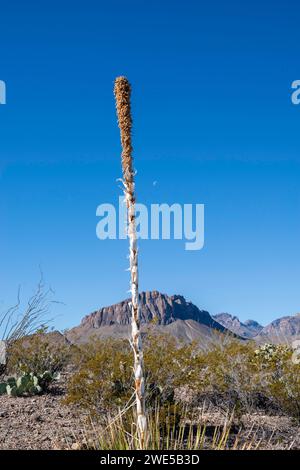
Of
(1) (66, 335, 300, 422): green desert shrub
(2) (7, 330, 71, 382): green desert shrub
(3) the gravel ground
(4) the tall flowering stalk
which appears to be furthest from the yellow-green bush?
(4) the tall flowering stalk

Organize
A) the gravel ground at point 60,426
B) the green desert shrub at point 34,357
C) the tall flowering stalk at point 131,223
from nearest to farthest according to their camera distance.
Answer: the tall flowering stalk at point 131,223 → the gravel ground at point 60,426 → the green desert shrub at point 34,357

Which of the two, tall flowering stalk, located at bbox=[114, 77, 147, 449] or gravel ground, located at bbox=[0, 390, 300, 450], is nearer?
tall flowering stalk, located at bbox=[114, 77, 147, 449]

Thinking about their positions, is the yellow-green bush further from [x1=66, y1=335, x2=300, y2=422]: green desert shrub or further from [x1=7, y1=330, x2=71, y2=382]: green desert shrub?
[x1=66, y1=335, x2=300, y2=422]: green desert shrub

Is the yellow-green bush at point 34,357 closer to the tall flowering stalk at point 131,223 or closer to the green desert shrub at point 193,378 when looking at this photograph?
the green desert shrub at point 193,378

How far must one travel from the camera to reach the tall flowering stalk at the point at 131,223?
20.6 feet

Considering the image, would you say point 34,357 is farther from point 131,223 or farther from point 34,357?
point 131,223

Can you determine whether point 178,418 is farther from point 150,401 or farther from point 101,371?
point 101,371

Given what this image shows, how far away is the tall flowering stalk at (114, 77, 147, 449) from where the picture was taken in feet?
20.6

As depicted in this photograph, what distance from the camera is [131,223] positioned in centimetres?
638

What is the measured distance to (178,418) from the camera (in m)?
10.3

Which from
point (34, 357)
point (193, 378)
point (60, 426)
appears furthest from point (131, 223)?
point (34, 357)

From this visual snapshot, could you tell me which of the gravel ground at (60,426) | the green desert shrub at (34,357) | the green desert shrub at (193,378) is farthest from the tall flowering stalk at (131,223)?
the green desert shrub at (34,357)
